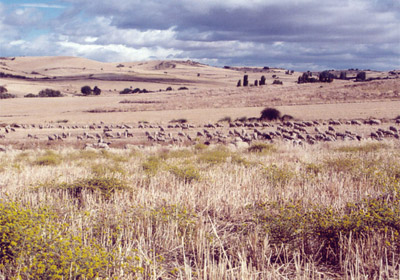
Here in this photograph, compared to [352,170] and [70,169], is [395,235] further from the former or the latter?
[70,169]

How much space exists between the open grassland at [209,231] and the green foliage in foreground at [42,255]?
14mm

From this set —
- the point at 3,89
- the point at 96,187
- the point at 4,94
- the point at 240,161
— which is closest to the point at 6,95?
the point at 4,94

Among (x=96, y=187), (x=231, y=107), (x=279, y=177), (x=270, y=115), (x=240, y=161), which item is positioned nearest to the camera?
(x=96, y=187)

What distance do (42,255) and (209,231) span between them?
2.49 metres

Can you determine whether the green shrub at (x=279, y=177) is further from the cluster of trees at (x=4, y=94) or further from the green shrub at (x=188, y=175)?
the cluster of trees at (x=4, y=94)

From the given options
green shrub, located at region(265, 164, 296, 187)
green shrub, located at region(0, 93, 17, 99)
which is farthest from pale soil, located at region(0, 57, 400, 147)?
green shrub, located at region(265, 164, 296, 187)

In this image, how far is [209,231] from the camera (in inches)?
228

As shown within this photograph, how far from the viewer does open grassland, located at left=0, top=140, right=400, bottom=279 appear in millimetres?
4234

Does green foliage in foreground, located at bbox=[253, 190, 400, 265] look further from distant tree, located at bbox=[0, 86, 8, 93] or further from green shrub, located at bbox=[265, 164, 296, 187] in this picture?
A: distant tree, located at bbox=[0, 86, 8, 93]

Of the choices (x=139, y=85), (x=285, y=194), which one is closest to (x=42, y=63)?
(x=139, y=85)

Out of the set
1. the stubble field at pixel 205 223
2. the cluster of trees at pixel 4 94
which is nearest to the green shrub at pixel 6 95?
the cluster of trees at pixel 4 94

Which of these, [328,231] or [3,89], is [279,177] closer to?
[328,231]

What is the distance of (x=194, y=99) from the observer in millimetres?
71875

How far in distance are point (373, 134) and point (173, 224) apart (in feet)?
79.5
